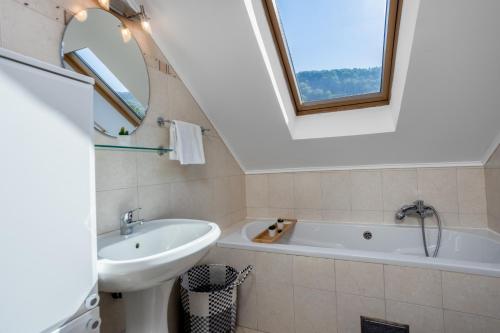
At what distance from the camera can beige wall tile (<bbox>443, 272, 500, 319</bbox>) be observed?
1400 mm

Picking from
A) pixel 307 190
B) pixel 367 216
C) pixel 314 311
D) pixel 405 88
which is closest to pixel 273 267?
→ pixel 314 311

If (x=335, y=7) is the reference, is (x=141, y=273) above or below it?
below

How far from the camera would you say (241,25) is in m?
1.68

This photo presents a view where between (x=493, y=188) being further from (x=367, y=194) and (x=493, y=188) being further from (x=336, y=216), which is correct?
(x=336, y=216)

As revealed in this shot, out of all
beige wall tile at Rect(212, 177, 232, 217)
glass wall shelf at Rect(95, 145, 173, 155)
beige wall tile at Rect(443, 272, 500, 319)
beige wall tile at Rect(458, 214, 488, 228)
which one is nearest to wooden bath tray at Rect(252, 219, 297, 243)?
beige wall tile at Rect(212, 177, 232, 217)

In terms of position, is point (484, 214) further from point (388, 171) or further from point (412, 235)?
point (388, 171)

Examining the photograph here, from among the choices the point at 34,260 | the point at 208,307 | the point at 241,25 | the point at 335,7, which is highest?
the point at 335,7

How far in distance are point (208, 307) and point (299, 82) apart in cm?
189

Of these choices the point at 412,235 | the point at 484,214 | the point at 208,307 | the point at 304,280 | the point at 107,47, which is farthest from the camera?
the point at 412,235

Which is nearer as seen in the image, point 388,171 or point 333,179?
point 388,171

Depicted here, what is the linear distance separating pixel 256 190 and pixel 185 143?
53.3 inches

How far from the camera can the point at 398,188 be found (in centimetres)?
242

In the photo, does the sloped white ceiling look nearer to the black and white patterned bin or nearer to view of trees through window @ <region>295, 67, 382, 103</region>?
view of trees through window @ <region>295, 67, 382, 103</region>

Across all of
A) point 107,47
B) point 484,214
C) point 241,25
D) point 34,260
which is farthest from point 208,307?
point 484,214
